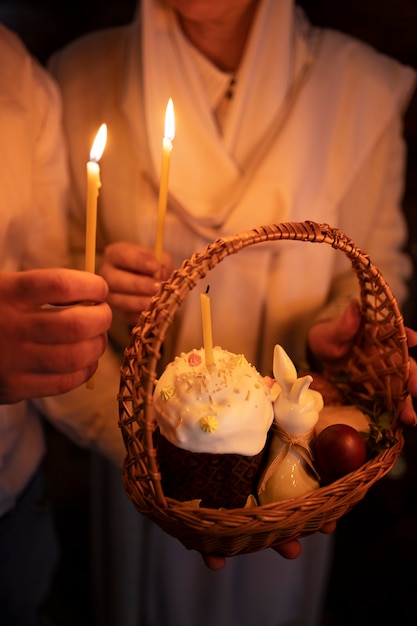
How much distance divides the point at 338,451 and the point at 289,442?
0.05m

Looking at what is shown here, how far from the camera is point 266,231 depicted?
581mm

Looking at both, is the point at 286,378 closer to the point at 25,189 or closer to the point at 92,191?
the point at 92,191

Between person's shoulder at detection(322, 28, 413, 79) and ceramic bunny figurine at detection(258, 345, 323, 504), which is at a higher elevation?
person's shoulder at detection(322, 28, 413, 79)

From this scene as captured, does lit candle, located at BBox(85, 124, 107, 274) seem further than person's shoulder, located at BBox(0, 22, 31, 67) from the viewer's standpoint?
No

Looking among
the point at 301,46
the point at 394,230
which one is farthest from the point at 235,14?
the point at 394,230

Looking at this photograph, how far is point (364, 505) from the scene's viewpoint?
4.51 ft

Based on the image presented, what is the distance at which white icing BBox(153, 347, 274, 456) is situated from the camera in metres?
0.58

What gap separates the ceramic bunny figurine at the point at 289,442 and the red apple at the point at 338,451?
0.05 feet

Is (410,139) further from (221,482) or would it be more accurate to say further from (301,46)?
(221,482)

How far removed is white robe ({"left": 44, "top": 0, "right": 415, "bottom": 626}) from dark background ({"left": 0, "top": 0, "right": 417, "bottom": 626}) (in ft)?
0.98

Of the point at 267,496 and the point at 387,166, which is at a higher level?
the point at 387,166

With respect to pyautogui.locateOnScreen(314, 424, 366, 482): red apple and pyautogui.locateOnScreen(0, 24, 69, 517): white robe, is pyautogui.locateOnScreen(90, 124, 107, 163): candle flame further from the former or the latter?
pyautogui.locateOnScreen(314, 424, 366, 482): red apple

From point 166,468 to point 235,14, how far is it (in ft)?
2.12

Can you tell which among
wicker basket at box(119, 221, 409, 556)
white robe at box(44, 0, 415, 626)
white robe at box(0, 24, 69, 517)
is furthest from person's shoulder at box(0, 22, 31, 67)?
wicker basket at box(119, 221, 409, 556)
